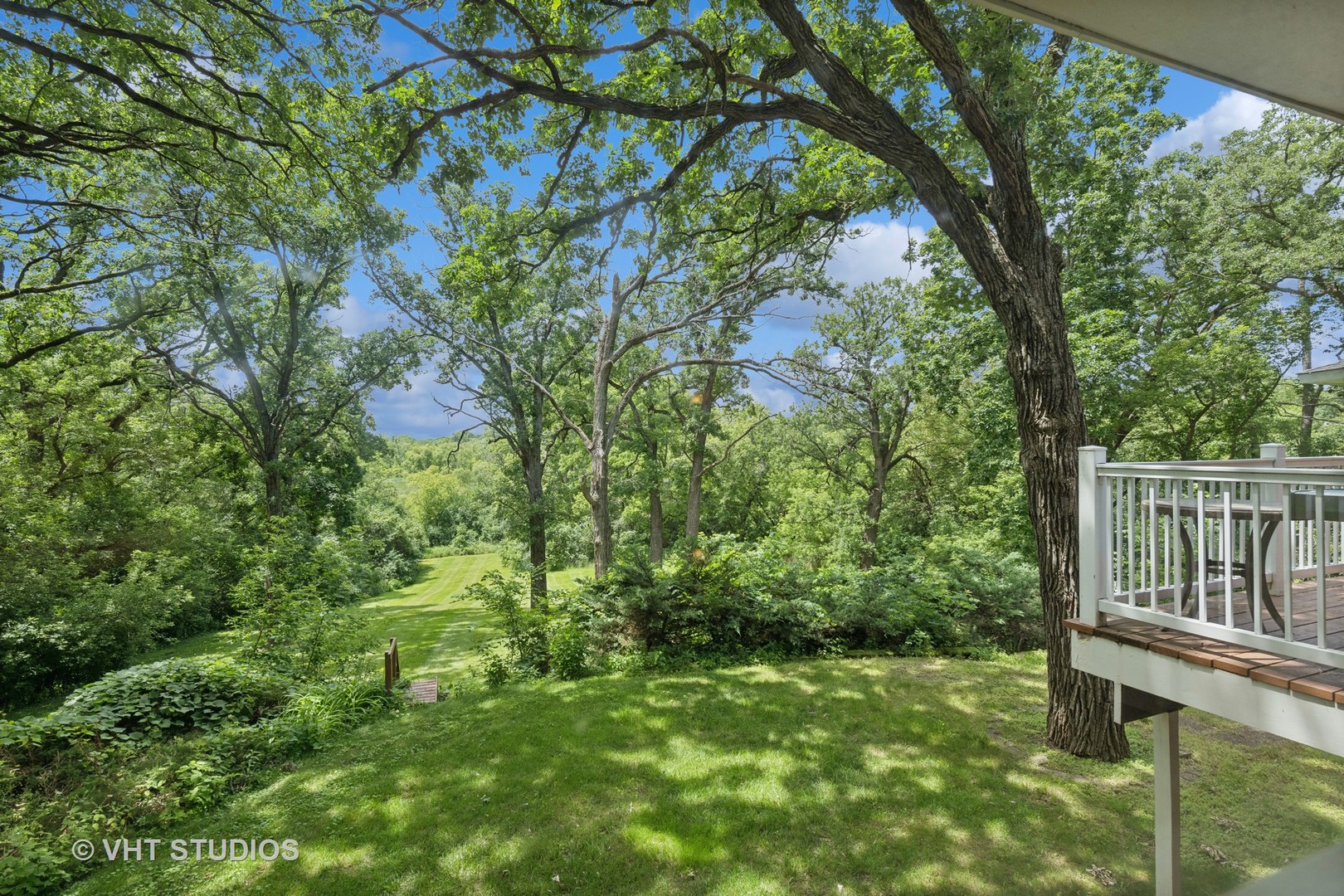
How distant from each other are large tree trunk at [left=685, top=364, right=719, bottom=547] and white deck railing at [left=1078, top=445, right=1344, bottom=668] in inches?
433

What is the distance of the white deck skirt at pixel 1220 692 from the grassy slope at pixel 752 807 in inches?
46.0

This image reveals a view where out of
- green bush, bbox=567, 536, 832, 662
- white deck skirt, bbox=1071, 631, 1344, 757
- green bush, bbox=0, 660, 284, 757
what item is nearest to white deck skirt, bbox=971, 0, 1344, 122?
white deck skirt, bbox=1071, 631, 1344, 757

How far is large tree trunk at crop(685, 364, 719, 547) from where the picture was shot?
14250mm

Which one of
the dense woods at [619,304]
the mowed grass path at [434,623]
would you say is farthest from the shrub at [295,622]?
the mowed grass path at [434,623]

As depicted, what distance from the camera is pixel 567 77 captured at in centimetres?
485

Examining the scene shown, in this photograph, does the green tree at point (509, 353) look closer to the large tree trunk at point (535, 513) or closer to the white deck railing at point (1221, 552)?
the large tree trunk at point (535, 513)

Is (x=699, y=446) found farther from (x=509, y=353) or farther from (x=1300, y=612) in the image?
(x=1300, y=612)

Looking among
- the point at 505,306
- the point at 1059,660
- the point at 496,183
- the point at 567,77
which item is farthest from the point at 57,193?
the point at 1059,660

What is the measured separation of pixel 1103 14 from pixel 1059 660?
13.6 ft

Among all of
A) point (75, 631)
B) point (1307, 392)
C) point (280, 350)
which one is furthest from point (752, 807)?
point (1307, 392)

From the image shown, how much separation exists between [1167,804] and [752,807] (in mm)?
2259

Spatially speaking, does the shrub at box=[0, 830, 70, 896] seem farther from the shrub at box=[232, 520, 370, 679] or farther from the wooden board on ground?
the wooden board on ground

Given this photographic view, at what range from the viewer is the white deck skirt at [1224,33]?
197 cm

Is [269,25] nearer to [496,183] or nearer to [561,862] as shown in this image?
[496,183]
